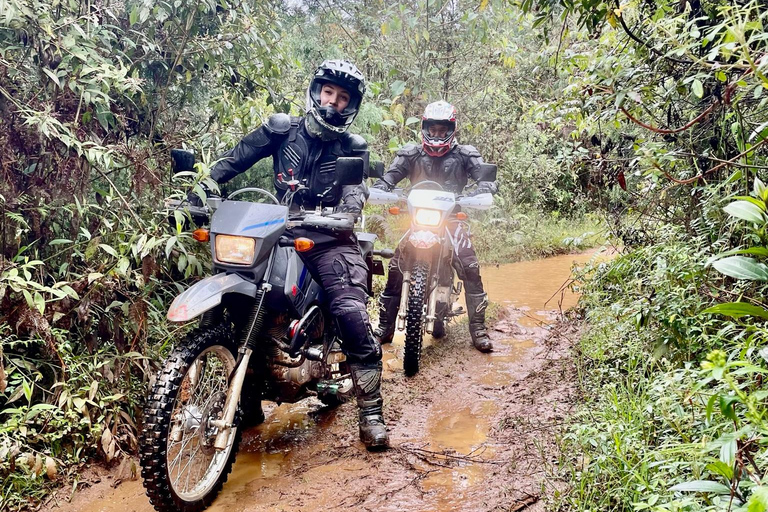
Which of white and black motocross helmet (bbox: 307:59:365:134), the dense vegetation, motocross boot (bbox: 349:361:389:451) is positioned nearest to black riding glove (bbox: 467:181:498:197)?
the dense vegetation

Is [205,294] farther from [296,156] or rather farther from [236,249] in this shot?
[296,156]

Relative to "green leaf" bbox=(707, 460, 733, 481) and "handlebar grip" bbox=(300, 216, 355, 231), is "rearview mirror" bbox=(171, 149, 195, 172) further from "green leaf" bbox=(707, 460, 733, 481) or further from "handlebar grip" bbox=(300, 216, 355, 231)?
"green leaf" bbox=(707, 460, 733, 481)

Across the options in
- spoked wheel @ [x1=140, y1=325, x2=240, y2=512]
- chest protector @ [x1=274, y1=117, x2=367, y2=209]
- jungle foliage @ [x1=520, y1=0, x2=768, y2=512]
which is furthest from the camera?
chest protector @ [x1=274, y1=117, x2=367, y2=209]

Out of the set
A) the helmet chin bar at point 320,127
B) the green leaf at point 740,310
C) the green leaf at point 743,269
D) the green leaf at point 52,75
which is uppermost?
the green leaf at point 52,75

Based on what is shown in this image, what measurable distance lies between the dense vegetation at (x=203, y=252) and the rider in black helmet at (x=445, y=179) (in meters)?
1.02

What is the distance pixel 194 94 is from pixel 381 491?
11.2ft

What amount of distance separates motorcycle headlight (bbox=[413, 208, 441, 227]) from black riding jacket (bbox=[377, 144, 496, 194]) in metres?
0.89

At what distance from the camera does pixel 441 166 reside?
5.84m

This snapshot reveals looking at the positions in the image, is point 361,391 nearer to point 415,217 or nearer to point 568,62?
point 415,217

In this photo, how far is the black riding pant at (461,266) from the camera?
17.8 feet

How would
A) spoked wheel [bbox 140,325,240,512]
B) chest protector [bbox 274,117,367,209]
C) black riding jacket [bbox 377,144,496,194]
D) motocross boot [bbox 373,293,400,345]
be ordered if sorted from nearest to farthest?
spoked wheel [bbox 140,325,240,512] → chest protector [bbox 274,117,367,209] → motocross boot [bbox 373,293,400,345] → black riding jacket [bbox 377,144,496,194]

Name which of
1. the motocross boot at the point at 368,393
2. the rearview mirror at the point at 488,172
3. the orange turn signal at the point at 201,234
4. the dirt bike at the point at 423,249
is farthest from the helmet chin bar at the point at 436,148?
the orange turn signal at the point at 201,234

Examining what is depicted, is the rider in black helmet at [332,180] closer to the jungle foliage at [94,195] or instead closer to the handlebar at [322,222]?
the handlebar at [322,222]

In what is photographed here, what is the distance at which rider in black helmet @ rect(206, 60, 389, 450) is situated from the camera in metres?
3.53
